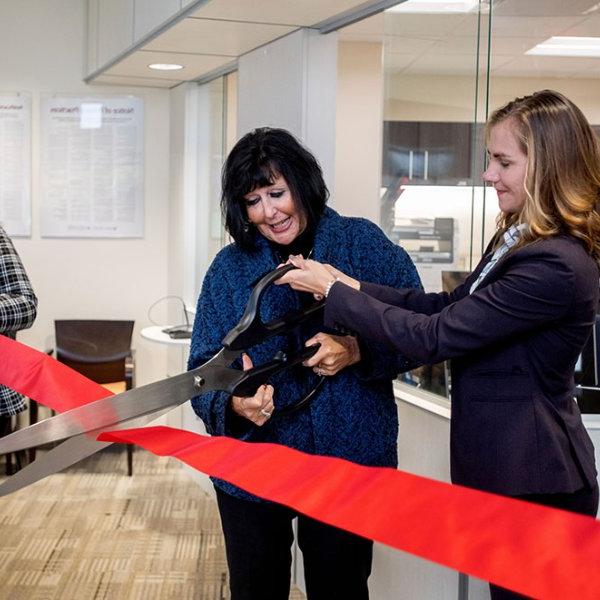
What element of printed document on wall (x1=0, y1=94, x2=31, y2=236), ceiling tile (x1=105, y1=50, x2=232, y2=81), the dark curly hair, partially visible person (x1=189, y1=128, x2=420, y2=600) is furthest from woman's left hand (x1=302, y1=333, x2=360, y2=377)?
printed document on wall (x1=0, y1=94, x2=31, y2=236)

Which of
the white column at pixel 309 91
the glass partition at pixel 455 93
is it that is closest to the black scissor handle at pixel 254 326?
the glass partition at pixel 455 93

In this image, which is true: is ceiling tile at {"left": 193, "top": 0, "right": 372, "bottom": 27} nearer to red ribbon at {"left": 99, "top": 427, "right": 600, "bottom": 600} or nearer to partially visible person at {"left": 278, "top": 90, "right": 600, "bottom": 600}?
partially visible person at {"left": 278, "top": 90, "right": 600, "bottom": 600}

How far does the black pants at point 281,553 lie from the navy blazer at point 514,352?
371 millimetres

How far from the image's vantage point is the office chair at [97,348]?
523cm

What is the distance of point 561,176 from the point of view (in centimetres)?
151

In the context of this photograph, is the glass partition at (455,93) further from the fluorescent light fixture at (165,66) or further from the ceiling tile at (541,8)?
the fluorescent light fixture at (165,66)

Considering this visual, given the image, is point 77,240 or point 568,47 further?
point 77,240

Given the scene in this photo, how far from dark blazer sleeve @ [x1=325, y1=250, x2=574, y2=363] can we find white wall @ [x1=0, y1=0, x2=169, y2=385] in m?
4.09

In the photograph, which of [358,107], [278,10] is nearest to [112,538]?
[278,10]

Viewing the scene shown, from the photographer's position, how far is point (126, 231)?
5.56 metres

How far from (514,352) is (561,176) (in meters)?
0.30

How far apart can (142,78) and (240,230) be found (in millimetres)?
3406

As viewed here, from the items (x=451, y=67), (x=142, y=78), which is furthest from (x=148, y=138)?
(x=451, y=67)

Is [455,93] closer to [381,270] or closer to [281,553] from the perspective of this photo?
[381,270]
